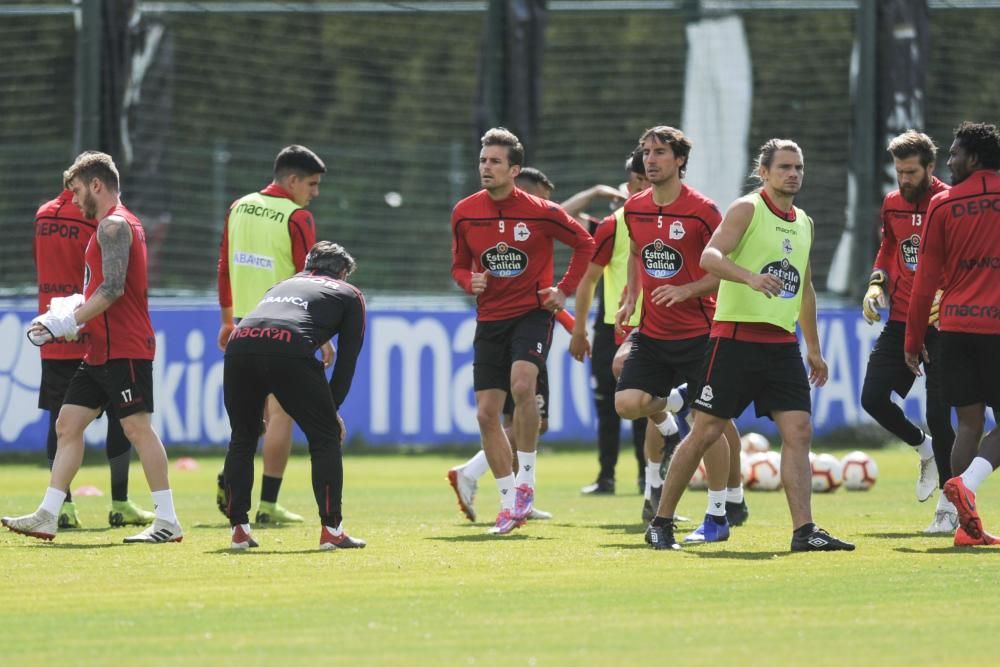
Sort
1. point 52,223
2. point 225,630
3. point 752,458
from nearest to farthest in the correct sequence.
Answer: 1. point 225,630
2. point 52,223
3. point 752,458

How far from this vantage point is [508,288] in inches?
457

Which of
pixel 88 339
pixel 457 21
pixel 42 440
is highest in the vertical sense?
pixel 457 21

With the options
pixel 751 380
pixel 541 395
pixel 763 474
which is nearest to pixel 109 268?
pixel 541 395

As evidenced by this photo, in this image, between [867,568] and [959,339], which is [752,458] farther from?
[867,568]

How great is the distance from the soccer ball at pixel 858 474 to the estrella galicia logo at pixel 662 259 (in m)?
5.02


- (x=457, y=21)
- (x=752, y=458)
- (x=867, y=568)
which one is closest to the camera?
(x=867, y=568)

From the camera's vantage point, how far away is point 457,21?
1571 inches

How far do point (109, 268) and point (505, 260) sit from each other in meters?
2.50

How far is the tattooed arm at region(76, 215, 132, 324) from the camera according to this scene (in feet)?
34.7

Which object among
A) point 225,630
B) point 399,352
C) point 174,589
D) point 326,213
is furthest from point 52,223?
point 326,213

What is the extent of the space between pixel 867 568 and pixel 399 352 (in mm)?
11008

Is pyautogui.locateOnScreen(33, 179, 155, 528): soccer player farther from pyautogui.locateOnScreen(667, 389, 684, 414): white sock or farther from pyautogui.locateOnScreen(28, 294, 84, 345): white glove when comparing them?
pyautogui.locateOnScreen(667, 389, 684, 414): white sock

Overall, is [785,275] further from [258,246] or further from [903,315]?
[258,246]

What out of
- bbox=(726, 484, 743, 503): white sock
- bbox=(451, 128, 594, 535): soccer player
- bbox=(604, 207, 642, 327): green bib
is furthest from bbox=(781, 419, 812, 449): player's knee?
bbox=(604, 207, 642, 327): green bib
